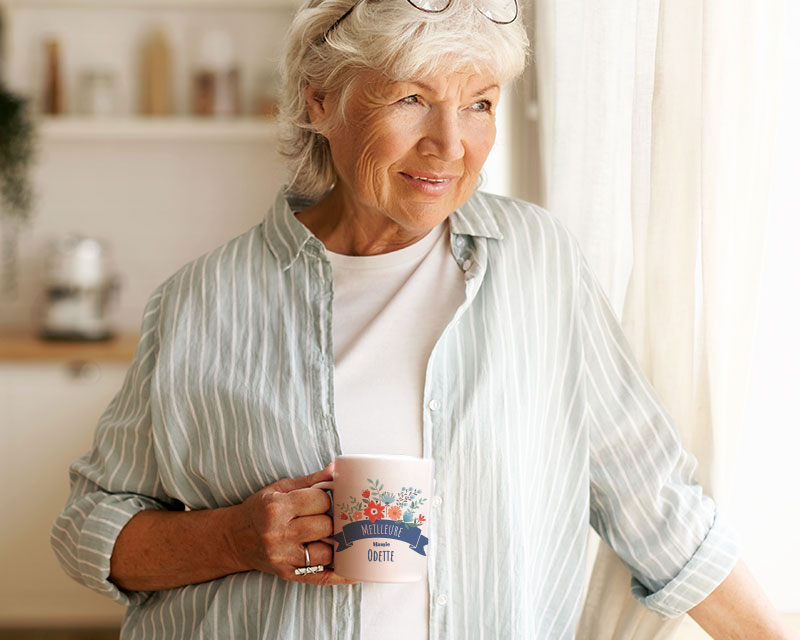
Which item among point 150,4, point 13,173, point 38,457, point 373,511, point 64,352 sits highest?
point 150,4

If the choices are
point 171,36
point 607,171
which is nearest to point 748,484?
point 607,171

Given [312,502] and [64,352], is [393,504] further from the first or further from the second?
[64,352]

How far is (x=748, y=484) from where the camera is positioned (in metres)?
1.06

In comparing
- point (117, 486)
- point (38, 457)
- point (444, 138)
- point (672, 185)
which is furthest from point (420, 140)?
point (38, 457)

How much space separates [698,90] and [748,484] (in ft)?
1.50

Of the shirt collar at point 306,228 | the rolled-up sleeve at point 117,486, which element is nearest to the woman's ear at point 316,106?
the shirt collar at point 306,228

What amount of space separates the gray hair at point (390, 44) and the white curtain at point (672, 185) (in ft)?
0.53

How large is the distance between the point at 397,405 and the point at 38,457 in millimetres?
2306

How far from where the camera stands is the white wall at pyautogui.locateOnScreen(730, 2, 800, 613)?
0.96m

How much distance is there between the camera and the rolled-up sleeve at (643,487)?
103cm

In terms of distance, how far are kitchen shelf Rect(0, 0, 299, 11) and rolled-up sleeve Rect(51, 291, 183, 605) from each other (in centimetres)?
246

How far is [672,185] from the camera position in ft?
3.44

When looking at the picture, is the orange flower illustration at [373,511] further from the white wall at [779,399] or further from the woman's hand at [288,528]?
the white wall at [779,399]

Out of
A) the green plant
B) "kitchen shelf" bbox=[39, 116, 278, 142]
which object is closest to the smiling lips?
"kitchen shelf" bbox=[39, 116, 278, 142]
